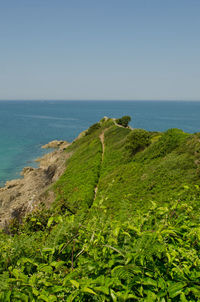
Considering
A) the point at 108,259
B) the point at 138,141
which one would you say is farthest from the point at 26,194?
the point at 108,259

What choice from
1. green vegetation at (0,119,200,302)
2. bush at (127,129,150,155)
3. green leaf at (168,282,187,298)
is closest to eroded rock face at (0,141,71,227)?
bush at (127,129,150,155)

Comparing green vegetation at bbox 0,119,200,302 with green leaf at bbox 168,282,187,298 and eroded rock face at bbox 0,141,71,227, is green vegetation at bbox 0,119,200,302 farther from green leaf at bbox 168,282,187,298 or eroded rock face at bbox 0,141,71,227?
eroded rock face at bbox 0,141,71,227

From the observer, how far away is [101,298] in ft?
9.82

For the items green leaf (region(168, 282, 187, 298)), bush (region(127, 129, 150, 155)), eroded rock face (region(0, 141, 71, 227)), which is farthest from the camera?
bush (region(127, 129, 150, 155))

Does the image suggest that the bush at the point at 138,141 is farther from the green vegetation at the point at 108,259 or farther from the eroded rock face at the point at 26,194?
the green vegetation at the point at 108,259

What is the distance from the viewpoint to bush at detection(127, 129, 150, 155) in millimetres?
38875

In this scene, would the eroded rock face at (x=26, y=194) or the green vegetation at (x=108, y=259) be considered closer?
the green vegetation at (x=108, y=259)

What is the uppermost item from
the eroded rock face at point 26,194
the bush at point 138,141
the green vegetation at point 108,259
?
the green vegetation at point 108,259

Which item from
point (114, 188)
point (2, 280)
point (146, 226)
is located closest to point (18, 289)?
point (2, 280)

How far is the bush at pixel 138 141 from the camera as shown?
38.9 meters

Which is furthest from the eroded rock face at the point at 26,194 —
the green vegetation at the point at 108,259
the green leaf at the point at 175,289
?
the green leaf at the point at 175,289

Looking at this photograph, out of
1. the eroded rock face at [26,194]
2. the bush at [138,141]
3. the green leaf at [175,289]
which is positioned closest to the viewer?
the green leaf at [175,289]

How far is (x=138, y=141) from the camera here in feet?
128

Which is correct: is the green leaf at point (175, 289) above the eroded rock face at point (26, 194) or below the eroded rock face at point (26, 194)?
above
